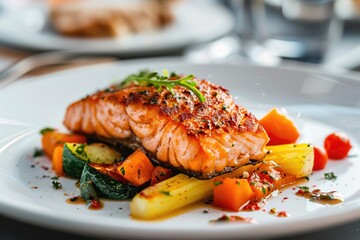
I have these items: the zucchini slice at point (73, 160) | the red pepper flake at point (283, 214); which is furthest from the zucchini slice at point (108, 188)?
the red pepper flake at point (283, 214)

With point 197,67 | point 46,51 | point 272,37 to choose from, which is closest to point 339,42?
point 272,37

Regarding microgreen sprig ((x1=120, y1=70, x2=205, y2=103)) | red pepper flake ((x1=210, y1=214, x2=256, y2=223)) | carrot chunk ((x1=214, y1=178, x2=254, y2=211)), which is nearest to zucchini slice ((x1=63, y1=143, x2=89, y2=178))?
microgreen sprig ((x1=120, y1=70, x2=205, y2=103))

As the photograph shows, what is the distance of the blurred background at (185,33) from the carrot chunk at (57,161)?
9.13 feet

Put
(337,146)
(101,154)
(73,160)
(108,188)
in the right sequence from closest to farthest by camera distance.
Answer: (108,188), (73,160), (101,154), (337,146)

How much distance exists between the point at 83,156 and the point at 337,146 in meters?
1.76

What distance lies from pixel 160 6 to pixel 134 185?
5.32m

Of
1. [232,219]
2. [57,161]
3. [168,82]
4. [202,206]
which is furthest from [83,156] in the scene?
[232,219]

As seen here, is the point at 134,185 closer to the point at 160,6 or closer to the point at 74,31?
the point at 74,31


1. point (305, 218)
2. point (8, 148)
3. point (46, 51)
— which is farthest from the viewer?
point (46, 51)

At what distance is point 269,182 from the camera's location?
4.25 metres

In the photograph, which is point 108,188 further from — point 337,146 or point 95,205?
point 337,146

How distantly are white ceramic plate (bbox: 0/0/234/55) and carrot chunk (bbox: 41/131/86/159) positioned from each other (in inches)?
115

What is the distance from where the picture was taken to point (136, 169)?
13.9 ft

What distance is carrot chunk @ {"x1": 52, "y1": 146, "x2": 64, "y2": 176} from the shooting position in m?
4.59
